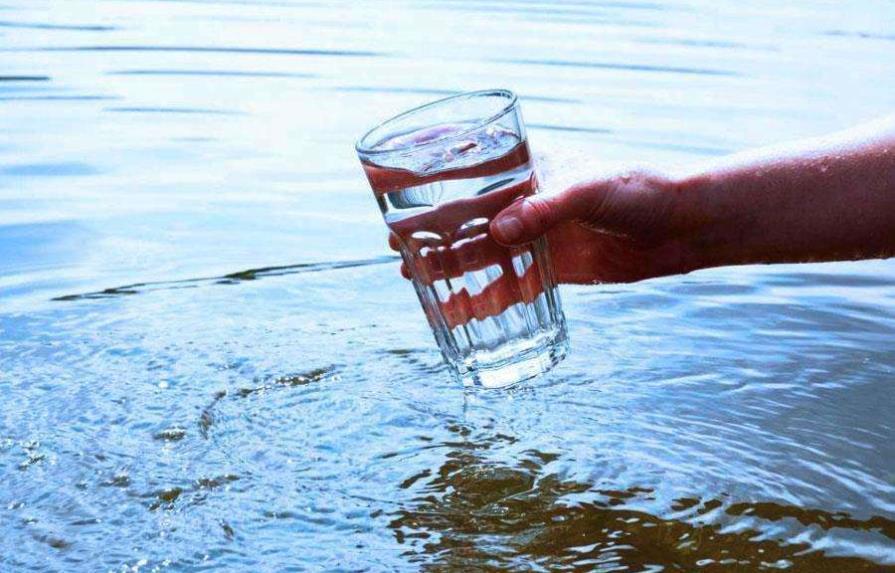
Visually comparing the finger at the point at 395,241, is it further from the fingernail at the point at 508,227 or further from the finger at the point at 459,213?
the fingernail at the point at 508,227

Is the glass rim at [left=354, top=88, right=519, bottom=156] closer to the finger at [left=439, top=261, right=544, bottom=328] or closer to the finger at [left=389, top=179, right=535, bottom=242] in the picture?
the finger at [left=389, top=179, right=535, bottom=242]

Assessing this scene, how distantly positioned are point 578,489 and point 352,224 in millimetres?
2083

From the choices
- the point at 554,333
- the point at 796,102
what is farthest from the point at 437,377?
the point at 796,102

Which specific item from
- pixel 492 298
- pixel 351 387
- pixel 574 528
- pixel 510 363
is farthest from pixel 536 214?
pixel 351 387

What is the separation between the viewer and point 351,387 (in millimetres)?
2908

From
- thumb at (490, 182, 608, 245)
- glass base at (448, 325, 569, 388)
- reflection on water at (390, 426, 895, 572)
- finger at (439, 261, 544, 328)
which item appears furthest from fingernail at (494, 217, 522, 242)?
reflection on water at (390, 426, 895, 572)

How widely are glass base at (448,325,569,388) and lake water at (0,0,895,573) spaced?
0.62ft

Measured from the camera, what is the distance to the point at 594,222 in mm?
2527

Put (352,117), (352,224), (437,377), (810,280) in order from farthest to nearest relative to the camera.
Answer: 1. (352,117)
2. (352,224)
3. (810,280)
4. (437,377)

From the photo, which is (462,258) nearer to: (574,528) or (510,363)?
(510,363)

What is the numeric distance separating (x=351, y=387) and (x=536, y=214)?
800mm

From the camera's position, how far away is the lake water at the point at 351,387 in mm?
2256

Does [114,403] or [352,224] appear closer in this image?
[114,403]

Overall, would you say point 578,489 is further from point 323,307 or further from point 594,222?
point 323,307
